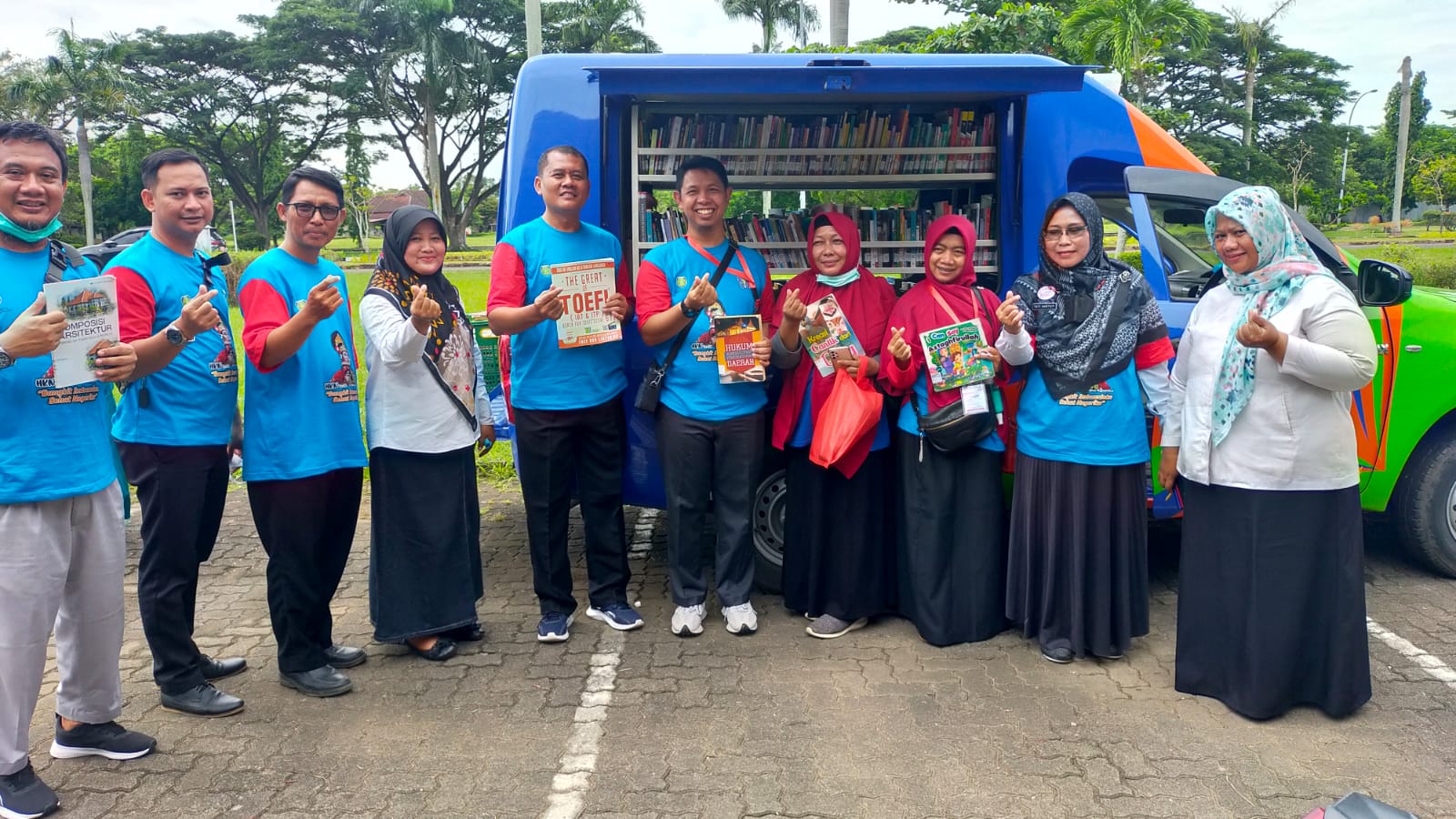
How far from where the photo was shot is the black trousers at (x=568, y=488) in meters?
3.97

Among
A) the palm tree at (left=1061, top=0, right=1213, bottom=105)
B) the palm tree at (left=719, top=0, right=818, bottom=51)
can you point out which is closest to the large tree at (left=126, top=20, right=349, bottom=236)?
the palm tree at (left=719, top=0, right=818, bottom=51)

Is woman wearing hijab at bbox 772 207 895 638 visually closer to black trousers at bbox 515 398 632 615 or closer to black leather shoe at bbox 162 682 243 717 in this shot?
black trousers at bbox 515 398 632 615

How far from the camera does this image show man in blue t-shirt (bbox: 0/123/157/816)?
106 inches

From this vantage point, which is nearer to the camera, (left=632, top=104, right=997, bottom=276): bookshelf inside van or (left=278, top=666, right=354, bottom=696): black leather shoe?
(left=278, top=666, right=354, bottom=696): black leather shoe

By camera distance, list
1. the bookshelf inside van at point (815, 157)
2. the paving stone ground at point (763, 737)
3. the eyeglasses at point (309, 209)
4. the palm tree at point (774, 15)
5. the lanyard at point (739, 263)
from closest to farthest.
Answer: the paving stone ground at point (763, 737) → the eyeglasses at point (309, 209) → the lanyard at point (739, 263) → the bookshelf inside van at point (815, 157) → the palm tree at point (774, 15)

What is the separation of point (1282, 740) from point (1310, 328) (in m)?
1.39

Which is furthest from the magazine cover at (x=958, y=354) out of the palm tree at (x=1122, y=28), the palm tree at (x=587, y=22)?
the palm tree at (x=587, y=22)

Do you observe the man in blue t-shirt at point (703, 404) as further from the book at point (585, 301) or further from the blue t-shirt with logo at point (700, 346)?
the book at point (585, 301)

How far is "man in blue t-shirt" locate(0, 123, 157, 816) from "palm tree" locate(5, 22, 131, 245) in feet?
123

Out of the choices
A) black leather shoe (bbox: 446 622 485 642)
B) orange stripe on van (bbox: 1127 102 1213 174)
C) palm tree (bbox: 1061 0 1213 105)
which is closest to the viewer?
black leather shoe (bbox: 446 622 485 642)

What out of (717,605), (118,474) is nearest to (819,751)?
(717,605)

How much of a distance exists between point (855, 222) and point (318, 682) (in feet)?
10.1

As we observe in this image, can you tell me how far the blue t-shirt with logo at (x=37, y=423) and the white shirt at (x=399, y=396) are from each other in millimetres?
936

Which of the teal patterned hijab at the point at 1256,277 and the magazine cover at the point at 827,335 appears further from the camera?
the magazine cover at the point at 827,335
